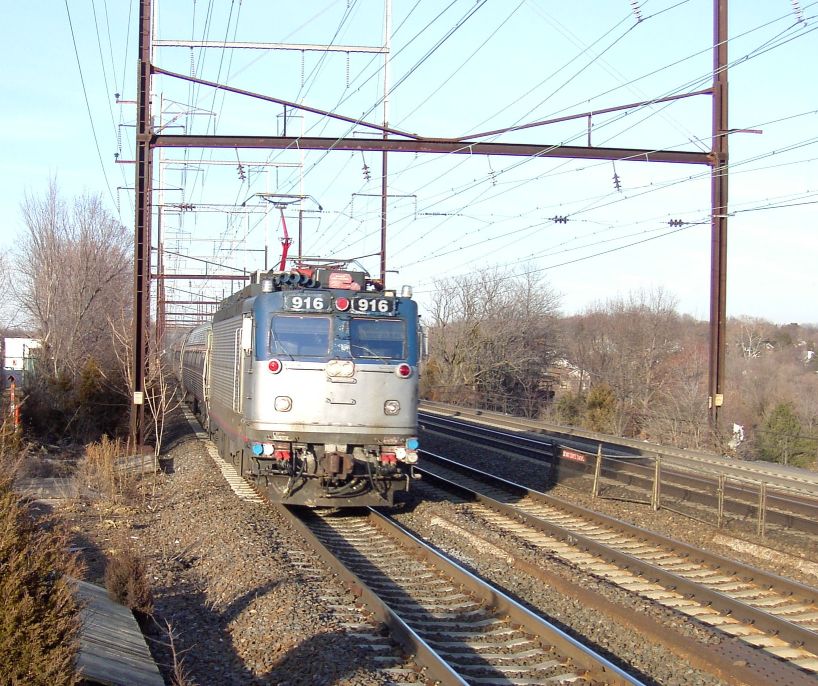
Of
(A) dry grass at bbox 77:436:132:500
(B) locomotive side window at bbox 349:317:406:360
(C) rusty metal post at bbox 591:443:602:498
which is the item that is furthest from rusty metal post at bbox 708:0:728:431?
(A) dry grass at bbox 77:436:132:500

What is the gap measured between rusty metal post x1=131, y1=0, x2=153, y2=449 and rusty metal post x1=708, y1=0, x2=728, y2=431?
41.8 feet

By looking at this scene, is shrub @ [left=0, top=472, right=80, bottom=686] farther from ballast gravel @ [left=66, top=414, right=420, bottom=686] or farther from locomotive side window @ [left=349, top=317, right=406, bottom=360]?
locomotive side window @ [left=349, top=317, right=406, bottom=360]

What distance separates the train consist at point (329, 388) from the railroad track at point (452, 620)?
0.97m

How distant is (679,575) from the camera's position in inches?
400

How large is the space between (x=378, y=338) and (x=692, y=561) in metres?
5.38

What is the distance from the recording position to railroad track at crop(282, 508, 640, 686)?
671cm

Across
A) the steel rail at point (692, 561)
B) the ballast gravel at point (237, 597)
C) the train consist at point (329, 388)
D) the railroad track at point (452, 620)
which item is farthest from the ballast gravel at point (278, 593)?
the train consist at point (329, 388)

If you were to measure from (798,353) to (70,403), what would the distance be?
75.1 m

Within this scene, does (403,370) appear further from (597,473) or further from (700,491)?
(700,491)

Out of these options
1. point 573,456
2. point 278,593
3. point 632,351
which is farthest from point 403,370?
point 632,351

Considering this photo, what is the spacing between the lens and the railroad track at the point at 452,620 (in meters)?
6.71

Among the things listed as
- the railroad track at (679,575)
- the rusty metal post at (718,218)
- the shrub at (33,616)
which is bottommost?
the railroad track at (679,575)

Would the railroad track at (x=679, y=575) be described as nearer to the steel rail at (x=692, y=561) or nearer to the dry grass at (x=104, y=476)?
the steel rail at (x=692, y=561)

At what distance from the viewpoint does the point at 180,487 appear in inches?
635
